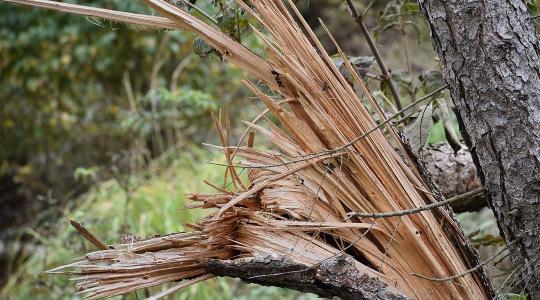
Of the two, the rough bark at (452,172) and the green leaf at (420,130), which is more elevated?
the green leaf at (420,130)

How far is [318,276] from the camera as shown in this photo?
3.51ft

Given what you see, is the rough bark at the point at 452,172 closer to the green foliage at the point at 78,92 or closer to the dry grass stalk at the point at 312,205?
the dry grass stalk at the point at 312,205

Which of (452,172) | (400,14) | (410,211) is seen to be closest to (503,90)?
(410,211)

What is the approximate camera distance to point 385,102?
172 centimetres

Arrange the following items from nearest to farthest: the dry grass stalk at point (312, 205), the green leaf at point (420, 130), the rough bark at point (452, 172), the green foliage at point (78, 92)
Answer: the dry grass stalk at point (312, 205) < the green leaf at point (420, 130) < the rough bark at point (452, 172) < the green foliage at point (78, 92)

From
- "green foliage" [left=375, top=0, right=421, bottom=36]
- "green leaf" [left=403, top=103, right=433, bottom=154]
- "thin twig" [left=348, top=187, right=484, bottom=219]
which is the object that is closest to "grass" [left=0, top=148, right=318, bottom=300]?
"green foliage" [left=375, top=0, right=421, bottom=36]

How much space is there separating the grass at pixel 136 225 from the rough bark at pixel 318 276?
1.47 m

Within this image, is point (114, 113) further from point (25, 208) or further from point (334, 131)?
point (334, 131)

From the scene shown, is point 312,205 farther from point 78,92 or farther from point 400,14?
point 78,92

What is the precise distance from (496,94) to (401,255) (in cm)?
30

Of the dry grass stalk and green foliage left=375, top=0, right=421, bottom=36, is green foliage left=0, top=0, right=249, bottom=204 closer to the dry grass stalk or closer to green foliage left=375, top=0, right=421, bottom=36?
green foliage left=375, top=0, right=421, bottom=36

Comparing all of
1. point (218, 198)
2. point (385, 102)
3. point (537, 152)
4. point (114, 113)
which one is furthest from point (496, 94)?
point (114, 113)

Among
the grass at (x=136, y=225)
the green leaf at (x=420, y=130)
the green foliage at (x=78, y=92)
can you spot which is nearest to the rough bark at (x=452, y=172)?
the green leaf at (x=420, y=130)

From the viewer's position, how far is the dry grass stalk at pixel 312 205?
1103 mm
